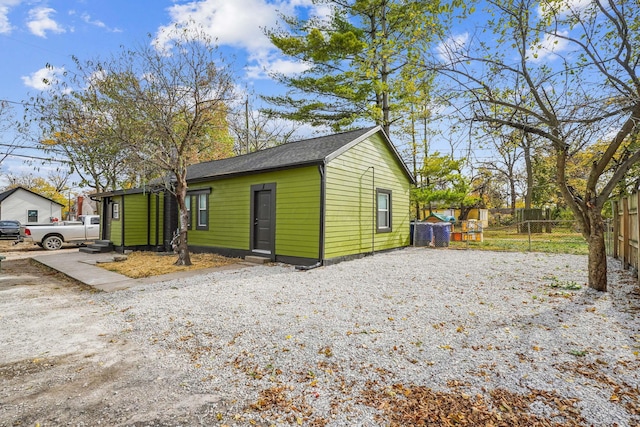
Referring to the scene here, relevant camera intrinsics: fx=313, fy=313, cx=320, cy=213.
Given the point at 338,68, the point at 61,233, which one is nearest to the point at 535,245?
the point at 338,68

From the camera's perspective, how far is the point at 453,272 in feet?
24.5

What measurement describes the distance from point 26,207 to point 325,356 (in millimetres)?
40474

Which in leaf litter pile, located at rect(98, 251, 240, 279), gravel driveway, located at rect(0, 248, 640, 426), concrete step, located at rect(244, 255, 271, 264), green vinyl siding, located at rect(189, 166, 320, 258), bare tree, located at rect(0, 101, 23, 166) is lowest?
gravel driveway, located at rect(0, 248, 640, 426)

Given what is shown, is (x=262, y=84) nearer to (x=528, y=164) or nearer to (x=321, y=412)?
(x=321, y=412)

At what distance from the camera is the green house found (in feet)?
28.1

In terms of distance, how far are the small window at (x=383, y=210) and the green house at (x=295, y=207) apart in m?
0.04

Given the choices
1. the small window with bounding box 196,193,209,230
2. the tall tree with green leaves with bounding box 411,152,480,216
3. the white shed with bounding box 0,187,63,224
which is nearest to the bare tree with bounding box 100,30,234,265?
the small window with bounding box 196,193,209,230

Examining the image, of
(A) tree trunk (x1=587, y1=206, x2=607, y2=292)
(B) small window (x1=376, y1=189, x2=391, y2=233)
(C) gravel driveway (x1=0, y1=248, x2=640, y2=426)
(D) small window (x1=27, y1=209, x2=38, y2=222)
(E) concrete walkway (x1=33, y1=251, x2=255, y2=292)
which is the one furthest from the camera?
(D) small window (x1=27, y1=209, x2=38, y2=222)

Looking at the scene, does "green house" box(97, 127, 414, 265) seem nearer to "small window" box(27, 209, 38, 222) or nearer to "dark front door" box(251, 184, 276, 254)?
"dark front door" box(251, 184, 276, 254)

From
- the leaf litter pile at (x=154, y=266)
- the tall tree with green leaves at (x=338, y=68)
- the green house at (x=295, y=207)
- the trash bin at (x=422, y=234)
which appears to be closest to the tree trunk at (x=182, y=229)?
the leaf litter pile at (x=154, y=266)

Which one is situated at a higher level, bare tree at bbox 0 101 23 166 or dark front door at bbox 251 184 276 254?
bare tree at bbox 0 101 23 166

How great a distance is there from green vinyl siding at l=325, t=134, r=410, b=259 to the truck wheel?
13.8 meters

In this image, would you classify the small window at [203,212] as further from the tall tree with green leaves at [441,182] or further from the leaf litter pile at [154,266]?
the tall tree with green leaves at [441,182]

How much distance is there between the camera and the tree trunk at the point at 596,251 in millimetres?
5297
